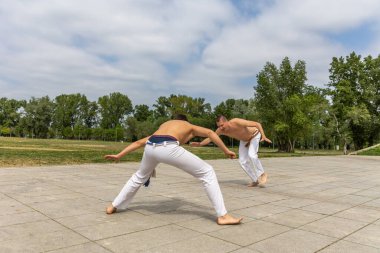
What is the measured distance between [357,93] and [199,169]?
2016 inches

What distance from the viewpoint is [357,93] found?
49.3 m

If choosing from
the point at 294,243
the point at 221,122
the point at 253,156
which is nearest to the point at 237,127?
the point at 221,122

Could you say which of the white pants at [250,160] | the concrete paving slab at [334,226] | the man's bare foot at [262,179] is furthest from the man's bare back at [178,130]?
the man's bare foot at [262,179]

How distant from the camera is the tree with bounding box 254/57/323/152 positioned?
4316cm

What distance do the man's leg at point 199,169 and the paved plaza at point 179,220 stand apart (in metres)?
0.18

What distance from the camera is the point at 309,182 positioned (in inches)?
374

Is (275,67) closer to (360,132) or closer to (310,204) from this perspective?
(360,132)

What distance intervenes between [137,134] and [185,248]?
93.6m

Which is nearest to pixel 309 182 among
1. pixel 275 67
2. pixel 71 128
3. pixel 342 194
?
pixel 342 194

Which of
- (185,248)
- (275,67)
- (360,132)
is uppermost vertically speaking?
(275,67)

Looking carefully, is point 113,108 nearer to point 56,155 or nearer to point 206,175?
point 56,155

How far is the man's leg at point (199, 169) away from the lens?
176 inches

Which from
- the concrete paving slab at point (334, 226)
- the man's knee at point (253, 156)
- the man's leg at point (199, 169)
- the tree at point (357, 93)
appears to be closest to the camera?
the concrete paving slab at point (334, 226)

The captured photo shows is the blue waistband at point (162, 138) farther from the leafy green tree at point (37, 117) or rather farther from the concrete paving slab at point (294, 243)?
the leafy green tree at point (37, 117)
